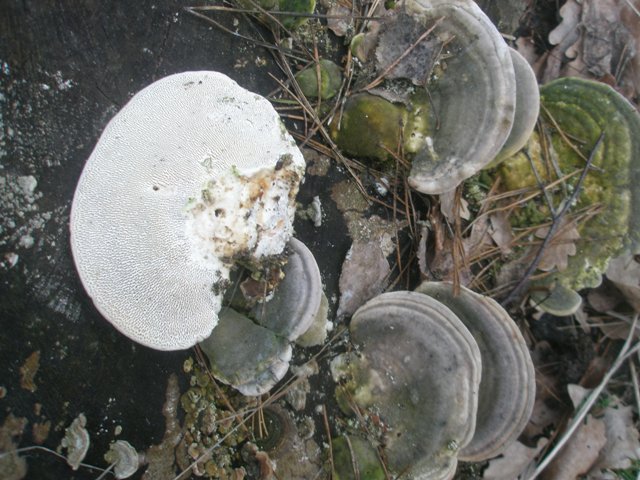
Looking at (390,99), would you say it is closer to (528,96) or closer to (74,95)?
(528,96)

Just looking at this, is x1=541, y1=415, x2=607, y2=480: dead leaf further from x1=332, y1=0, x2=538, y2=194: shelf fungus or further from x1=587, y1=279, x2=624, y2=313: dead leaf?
x1=332, y1=0, x2=538, y2=194: shelf fungus

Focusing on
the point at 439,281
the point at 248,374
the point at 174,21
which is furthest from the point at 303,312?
the point at 174,21

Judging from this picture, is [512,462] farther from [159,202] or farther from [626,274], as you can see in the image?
[159,202]

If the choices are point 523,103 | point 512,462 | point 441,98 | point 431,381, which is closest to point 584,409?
point 512,462

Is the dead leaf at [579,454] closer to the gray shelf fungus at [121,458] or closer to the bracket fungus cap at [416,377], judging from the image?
the bracket fungus cap at [416,377]

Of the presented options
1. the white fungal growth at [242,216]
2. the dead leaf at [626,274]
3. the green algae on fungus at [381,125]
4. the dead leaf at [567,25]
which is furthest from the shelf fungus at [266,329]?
the dead leaf at [567,25]

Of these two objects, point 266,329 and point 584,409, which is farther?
point 584,409
